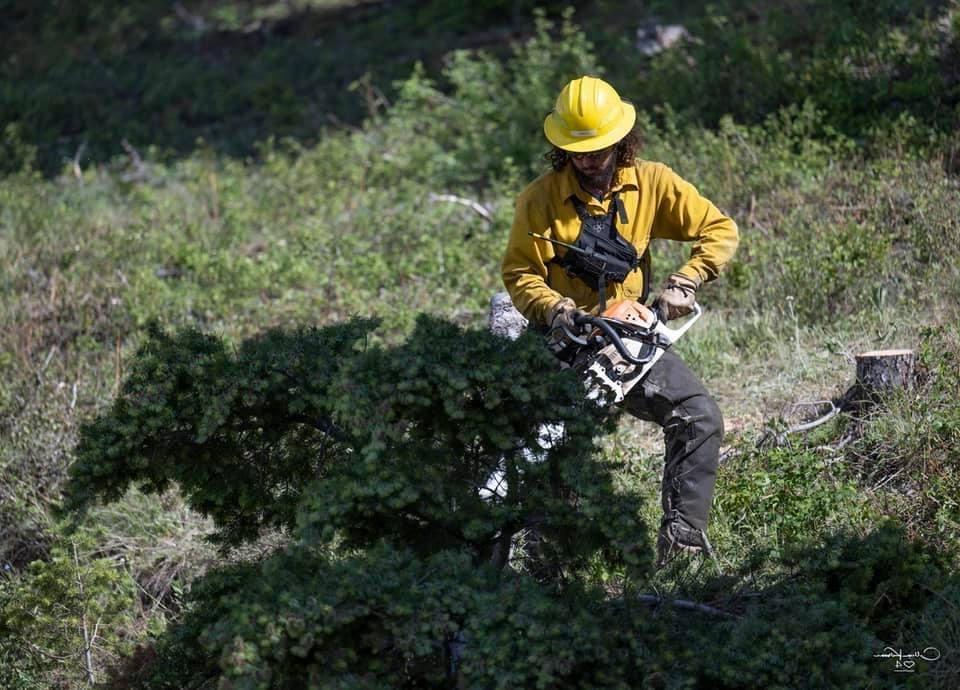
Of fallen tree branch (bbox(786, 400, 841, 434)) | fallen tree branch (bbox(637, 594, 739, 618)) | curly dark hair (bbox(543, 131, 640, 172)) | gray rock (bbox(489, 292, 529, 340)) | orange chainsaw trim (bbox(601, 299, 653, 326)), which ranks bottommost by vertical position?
fallen tree branch (bbox(786, 400, 841, 434))

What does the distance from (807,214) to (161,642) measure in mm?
5206

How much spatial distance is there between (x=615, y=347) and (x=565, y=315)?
23cm

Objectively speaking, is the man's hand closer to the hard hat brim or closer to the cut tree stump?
the hard hat brim

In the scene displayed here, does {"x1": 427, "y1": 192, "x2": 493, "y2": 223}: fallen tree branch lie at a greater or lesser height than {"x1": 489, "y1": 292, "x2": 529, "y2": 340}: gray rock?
lesser

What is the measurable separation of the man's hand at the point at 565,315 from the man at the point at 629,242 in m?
0.06

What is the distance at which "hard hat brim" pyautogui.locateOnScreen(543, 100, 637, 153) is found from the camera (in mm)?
4938

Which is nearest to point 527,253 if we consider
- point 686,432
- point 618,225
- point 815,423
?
point 618,225

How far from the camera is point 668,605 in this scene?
14.8ft

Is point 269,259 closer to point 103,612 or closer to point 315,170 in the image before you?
point 315,170

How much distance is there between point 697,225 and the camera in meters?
5.14

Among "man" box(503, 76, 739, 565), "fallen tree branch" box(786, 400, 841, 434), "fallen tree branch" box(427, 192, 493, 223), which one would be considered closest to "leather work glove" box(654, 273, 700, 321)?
"man" box(503, 76, 739, 565)

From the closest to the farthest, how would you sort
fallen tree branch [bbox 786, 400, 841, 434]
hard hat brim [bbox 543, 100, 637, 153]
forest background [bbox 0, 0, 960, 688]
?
forest background [bbox 0, 0, 960, 688] → hard hat brim [bbox 543, 100, 637, 153] → fallen tree branch [bbox 786, 400, 841, 434]
